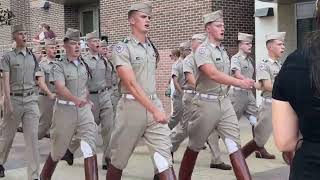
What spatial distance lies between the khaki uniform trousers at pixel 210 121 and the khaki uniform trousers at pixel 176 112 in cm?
287

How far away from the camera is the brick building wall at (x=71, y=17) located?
21.2 m

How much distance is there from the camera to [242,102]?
351 inches

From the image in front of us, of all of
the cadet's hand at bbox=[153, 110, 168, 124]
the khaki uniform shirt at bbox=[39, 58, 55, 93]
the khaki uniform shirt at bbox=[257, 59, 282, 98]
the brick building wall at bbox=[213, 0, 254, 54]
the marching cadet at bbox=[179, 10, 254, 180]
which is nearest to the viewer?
the cadet's hand at bbox=[153, 110, 168, 124]

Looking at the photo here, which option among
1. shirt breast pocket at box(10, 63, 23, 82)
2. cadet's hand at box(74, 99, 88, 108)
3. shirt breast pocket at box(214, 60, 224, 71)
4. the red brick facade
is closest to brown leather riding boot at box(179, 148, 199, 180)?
shirt breast pocket at box(214, 60, 224, 71)

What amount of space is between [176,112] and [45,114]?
2.59 m

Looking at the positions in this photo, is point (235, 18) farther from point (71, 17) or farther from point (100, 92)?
point (100, 92)

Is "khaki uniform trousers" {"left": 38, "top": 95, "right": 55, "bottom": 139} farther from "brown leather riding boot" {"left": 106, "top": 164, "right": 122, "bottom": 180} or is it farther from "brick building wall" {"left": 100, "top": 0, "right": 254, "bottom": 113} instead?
"brick building wall" {"left": 100, "top": 0, "right": 254, "bottom": 113}

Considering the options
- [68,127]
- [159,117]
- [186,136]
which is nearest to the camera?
[159,117]

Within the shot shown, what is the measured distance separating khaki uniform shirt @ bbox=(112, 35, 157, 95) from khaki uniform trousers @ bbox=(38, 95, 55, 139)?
199 inches

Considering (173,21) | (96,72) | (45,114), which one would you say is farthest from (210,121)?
(173,21)

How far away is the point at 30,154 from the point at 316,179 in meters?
4.92

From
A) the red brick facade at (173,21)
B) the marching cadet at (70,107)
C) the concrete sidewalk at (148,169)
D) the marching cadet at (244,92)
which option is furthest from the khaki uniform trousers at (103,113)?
the red brick facade at (173,21)

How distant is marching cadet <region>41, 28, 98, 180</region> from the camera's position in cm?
631

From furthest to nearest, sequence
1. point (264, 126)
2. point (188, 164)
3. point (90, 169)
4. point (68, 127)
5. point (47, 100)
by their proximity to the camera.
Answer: point (47, 100) → point (264, 126) → point (68, 127) → point (188, 164) → point (90, 169)
